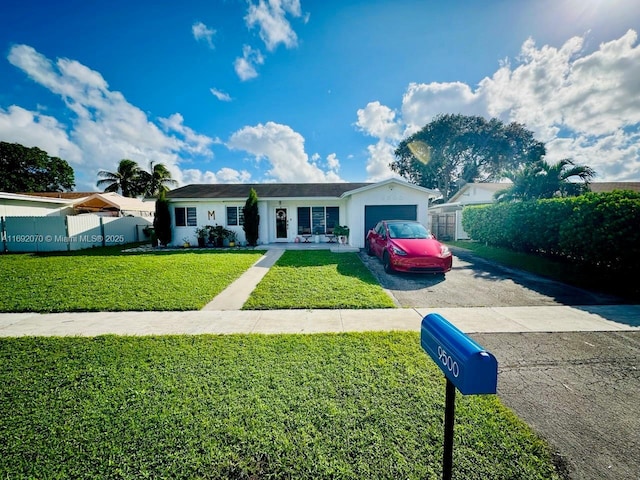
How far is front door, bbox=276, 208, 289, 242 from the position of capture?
52.6ft

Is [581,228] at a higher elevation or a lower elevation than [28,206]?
lower

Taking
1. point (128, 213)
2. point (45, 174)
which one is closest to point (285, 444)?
point (128, 213)

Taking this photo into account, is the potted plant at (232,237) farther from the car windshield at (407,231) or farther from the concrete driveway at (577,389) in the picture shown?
the concrete driveway at (577,389)

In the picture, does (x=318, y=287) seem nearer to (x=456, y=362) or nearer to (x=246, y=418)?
(x=246, y=418)

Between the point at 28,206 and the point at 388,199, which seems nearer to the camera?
the point at 388,199

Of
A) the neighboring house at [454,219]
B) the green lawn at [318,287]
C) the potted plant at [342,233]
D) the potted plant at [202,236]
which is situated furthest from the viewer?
the neighboring house at [454,219]

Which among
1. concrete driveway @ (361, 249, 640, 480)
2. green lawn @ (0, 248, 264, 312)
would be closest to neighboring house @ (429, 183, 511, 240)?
concrete driveway @ (361, 249, 640, 480)

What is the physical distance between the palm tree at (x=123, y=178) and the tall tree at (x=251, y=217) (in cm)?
2617

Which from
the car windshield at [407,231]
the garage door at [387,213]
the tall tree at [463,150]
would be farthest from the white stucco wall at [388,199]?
the tall tree at [463,150]

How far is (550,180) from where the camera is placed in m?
10.6

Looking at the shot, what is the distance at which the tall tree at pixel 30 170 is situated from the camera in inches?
1475

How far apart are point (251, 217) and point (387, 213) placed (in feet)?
25.1

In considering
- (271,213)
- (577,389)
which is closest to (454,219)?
(271,213)

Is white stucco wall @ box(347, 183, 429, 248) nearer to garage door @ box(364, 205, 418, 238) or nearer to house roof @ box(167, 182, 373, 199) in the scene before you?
garage door @ box(364, 205, 418, 238)
